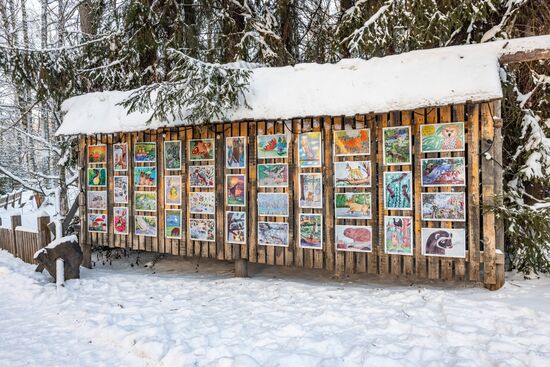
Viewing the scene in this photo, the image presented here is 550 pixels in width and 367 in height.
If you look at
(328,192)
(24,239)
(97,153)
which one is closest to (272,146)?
(328,192)

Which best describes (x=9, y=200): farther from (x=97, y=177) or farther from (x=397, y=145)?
(x=397, y=145)

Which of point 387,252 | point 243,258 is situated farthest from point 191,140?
point 387,252

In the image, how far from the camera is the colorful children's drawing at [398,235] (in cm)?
562

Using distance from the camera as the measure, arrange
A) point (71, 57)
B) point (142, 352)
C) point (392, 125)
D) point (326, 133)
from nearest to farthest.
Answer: point (142, 352) < point (392, 125) < point (326, 133) < point (71, 57)

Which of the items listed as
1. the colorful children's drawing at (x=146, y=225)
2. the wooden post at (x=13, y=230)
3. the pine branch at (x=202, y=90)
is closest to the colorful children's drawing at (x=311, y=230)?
the pine branch at (x=202, y=90)

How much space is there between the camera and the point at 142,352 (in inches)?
157

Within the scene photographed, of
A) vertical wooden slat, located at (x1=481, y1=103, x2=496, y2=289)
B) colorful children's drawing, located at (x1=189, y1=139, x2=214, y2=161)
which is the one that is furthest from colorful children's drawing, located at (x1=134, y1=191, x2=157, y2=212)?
vertical wooden slat, located at (x1=481, y1=103, x2=496, y2=289)

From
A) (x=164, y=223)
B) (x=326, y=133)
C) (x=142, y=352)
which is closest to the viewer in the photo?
(x=142, y=352)

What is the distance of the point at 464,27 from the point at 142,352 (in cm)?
715

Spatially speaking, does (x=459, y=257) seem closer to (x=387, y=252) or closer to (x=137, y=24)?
(x=387, y=252)

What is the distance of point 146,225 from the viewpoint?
761 cm

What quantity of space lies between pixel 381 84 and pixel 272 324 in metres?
3.53

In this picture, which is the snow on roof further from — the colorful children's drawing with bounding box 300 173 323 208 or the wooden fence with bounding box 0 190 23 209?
the wooden fence with bounding box 0 190 23 209

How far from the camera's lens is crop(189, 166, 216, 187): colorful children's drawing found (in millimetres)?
6992
